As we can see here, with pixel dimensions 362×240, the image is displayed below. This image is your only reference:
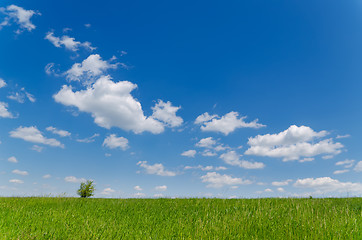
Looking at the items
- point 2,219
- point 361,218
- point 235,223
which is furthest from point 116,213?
point 361,218

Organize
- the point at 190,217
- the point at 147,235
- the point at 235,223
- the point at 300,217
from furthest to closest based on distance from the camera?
the point at 190,217
the point at 300,217
the point at 235,223
the point at 147,235

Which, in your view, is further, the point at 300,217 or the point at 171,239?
the point at 300,217

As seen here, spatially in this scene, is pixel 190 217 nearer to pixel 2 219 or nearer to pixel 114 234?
pixel 114 234

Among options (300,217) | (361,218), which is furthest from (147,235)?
(361,218)

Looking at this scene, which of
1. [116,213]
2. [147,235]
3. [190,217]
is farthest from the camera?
[116,213]

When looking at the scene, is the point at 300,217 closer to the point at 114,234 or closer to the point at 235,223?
the point at 235,223

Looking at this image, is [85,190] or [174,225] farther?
[85,190]

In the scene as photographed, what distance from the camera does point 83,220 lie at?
30.3 ft

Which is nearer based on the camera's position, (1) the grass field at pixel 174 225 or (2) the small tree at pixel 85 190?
(1) the grass field at pixel 174 225

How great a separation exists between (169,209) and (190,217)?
198 cm

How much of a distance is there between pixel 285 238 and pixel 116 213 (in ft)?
22.5

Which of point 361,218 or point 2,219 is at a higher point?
point 361,218

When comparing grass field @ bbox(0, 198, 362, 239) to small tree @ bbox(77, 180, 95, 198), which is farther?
small tree @ bbox(77, 180, 95, 198)

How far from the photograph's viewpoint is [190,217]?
9734 millimetres
